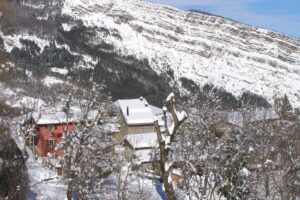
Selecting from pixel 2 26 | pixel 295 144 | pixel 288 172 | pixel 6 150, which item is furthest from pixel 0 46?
pixel 295 144

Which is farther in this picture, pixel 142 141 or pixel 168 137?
pixel 142 141

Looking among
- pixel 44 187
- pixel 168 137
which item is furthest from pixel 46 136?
pixel 168 137

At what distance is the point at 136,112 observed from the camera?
316ft

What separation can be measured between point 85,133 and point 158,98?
545 feet

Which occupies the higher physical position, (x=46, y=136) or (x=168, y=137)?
(x=46, y=136)

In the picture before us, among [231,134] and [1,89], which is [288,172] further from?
[1,89]

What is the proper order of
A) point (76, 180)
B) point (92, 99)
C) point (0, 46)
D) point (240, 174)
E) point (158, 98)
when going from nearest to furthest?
point (0, 46) → point (76, 180) → point (92, 99) → point (240, 174) → point (158, 98)

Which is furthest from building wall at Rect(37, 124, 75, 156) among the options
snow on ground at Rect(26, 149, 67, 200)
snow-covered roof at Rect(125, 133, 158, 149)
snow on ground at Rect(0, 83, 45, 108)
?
snow on ground at Rect(26, 149, 67, 200)

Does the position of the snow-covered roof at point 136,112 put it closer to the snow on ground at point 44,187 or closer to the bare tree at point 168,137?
the snow on ground at point 44,187

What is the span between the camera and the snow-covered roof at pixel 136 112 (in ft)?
300

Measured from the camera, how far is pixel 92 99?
3409 cm

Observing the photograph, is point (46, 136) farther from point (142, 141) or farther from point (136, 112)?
point (136, 112)

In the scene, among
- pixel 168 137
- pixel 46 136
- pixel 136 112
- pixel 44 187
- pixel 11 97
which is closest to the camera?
pixel 168 137

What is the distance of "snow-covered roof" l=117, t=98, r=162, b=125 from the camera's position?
91575 mm
